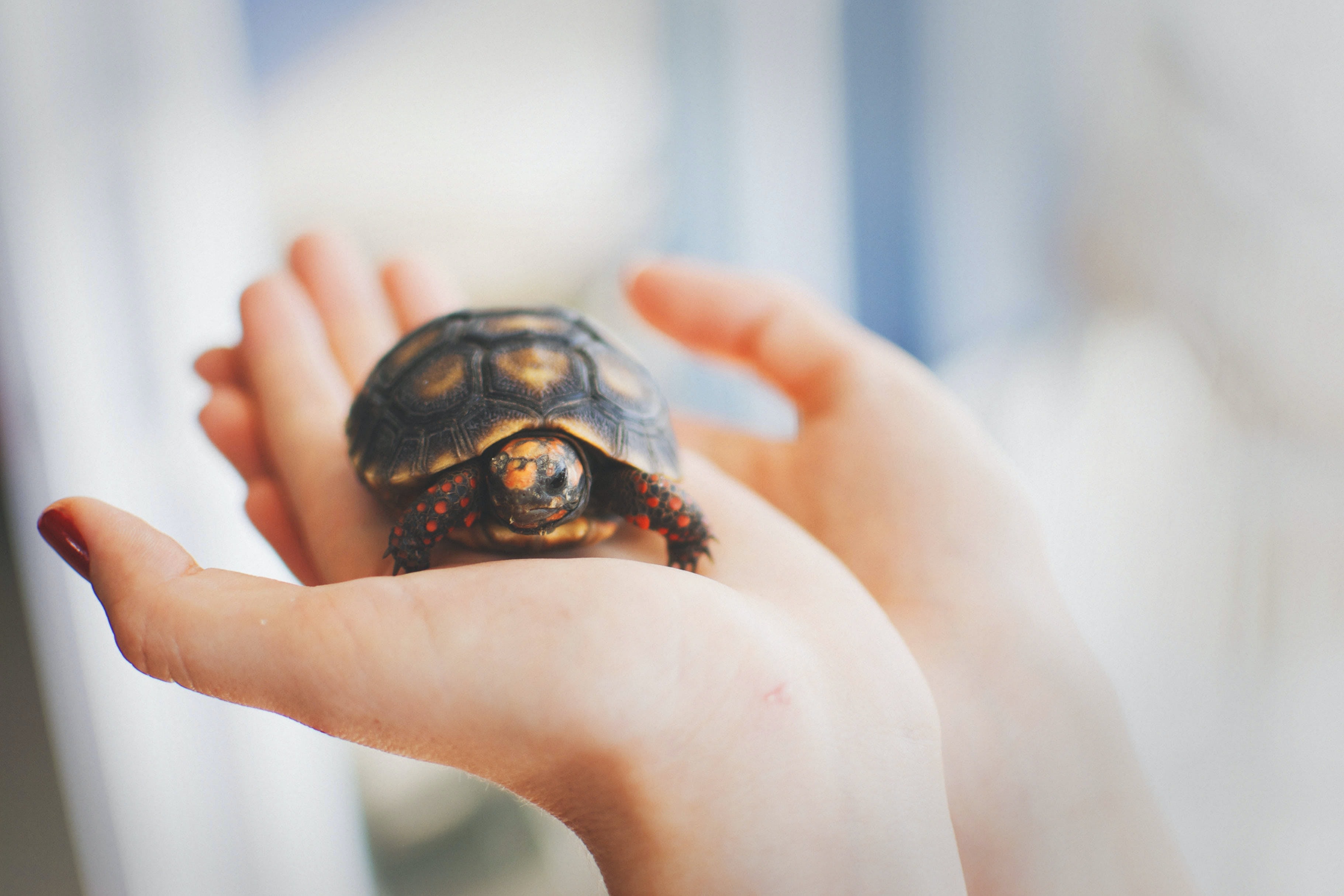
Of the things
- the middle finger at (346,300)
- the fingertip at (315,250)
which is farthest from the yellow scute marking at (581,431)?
the fingertip at (315,250)

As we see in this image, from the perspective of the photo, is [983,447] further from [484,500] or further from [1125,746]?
[484,500]

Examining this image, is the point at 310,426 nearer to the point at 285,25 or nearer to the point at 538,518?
the point at 538,518

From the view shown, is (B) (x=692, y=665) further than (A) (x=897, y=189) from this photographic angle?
No

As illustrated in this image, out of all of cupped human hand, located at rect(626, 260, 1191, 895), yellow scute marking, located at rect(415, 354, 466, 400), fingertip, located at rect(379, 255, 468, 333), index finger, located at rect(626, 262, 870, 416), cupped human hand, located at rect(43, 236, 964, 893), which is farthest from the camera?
fingertip, located at rect(379, 255, 468, 333)

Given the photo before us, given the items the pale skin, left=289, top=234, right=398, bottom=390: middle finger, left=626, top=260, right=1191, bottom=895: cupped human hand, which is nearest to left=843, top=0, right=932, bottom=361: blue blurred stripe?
left=626, top=260, right=1191, bottom=895: cupped human hand

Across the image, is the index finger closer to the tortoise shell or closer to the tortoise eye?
the tortoise shell

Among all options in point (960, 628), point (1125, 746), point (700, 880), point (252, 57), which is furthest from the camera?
point (252, 57)

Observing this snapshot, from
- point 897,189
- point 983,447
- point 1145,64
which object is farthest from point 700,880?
point 897,189
